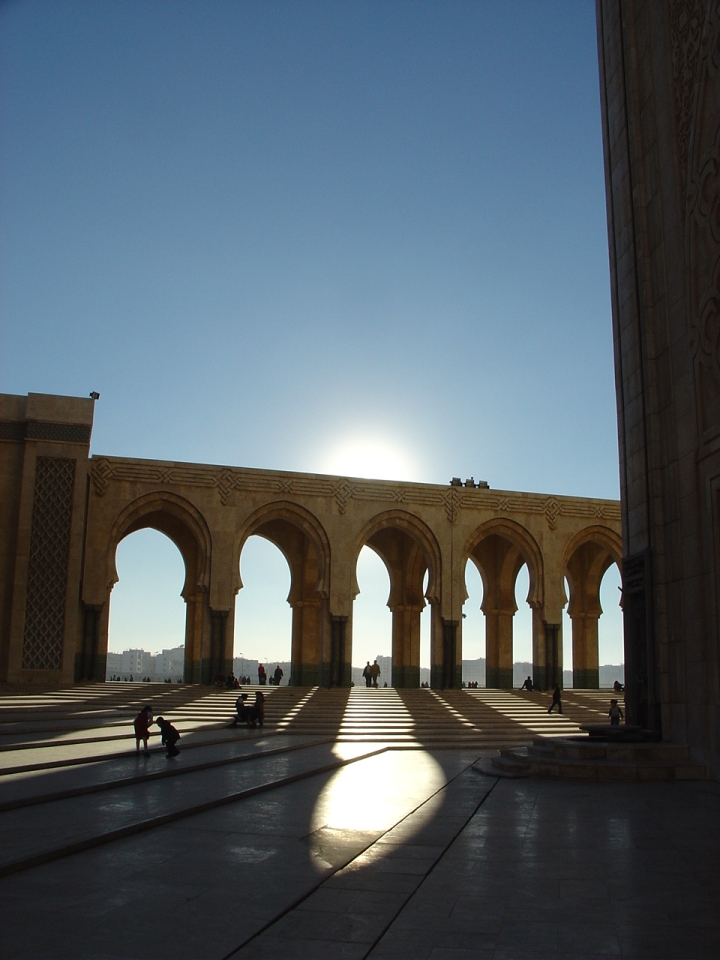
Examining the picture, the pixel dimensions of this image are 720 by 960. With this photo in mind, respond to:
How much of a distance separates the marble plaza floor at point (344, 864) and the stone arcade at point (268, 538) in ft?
33.0

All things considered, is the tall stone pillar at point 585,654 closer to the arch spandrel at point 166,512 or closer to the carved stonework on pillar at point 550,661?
the carved stonework on pillar at point 550,661

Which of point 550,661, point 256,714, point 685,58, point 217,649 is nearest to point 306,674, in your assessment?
point 217,649

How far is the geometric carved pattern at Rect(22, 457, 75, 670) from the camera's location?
62.5 feet

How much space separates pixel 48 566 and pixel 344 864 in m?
15.7

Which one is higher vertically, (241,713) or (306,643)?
(306,643)

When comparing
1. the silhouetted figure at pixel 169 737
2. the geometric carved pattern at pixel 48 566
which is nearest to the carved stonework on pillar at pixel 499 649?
the geometric carved pattern at pixel 48 566

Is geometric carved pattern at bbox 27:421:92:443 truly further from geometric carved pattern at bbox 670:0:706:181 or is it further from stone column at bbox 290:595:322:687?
geometric carved pattern at bbox 670:0:706:181

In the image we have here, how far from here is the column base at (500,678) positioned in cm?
2570

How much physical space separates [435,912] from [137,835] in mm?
2636

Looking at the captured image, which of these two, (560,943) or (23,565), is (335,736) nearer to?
(23,565)

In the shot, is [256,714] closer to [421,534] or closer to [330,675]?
[330,675]

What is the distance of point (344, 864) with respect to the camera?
5.12 meters

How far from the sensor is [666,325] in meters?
10.9

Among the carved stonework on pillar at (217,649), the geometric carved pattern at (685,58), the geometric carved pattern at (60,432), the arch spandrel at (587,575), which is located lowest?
the carved stonework on pillar at (217,649)
